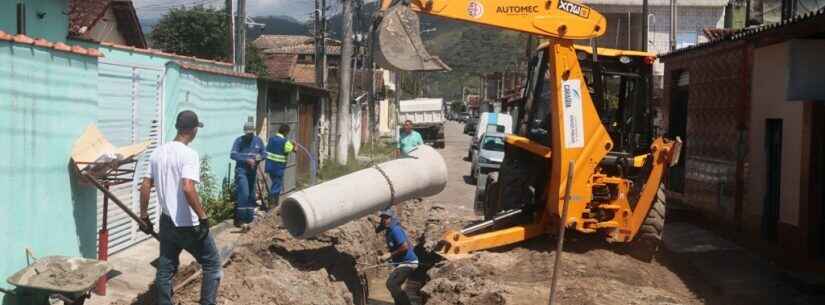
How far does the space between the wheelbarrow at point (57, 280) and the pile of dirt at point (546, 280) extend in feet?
11.8

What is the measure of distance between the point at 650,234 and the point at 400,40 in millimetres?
3934

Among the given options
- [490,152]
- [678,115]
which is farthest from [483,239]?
[490,152]

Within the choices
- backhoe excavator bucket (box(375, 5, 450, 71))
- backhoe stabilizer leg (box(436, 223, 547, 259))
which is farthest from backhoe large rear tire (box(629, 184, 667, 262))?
backhoe excavator bucket (box(375, 5, 450, 71))

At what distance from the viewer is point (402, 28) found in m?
9.99

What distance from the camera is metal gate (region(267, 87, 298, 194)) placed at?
1709cm

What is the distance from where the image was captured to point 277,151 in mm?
13734

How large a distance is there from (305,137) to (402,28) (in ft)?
36.1

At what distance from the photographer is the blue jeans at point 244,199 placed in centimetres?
1212

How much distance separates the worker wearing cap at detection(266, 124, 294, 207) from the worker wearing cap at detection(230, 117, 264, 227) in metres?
1.19

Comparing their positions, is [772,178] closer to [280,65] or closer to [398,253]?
[398,253]

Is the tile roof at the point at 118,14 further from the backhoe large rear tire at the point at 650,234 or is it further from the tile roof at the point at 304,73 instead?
the backhoe large rear tire at the point at 650,234

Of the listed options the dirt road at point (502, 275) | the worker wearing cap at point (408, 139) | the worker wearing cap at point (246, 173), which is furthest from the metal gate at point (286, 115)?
the dirt road at point (502, 275)

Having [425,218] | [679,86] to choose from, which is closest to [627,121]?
[425,218]

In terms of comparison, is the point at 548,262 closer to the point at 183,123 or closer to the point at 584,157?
the point at 584,157
